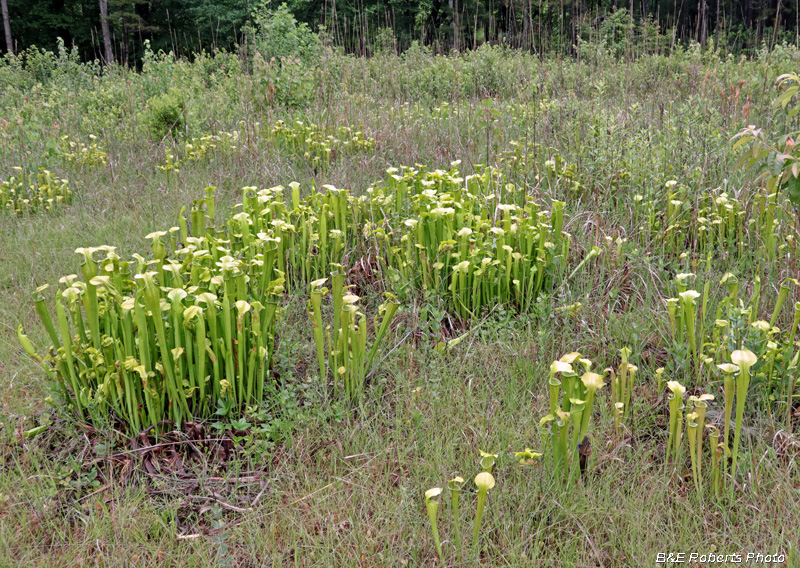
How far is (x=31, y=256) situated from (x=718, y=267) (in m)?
3.96

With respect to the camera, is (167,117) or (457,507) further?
(167,117)

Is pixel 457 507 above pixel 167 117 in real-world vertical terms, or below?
below

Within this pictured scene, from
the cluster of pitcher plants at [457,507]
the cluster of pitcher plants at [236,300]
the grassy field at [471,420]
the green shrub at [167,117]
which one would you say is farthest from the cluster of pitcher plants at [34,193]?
the cluster of pitcher plants at [457,507]

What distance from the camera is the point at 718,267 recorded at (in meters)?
3.03

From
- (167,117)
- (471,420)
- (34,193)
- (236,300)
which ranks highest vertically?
(167,117)

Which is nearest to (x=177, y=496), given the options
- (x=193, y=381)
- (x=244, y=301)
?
(x=193, y=381)

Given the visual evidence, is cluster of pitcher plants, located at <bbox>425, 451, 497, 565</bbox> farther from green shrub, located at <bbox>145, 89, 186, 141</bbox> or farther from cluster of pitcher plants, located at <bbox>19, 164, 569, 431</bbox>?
green shrub, located at <bbox>145, 89, 186, 141</bbox>

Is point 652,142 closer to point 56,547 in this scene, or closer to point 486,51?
point 56,547

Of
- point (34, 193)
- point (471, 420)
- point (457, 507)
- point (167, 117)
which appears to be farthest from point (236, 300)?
point (167, 117)

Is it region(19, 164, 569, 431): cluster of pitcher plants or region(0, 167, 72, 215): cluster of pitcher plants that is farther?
region(0, 167, 72, 215): cluster of pitcher plants

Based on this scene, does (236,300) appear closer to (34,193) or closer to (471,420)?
(471,420)

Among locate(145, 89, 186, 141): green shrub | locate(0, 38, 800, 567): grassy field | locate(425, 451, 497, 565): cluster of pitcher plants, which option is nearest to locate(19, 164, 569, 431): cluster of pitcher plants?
locate(0, 38, 800, 567): grassy field

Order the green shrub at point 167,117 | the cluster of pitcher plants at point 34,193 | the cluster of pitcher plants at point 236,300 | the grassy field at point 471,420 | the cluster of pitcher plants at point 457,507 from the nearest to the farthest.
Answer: the cluster of pitcher plants at point 457,507, the grassy field at point 471,420, the cluster of pitcher plants at point 236,300, the cluster of pitcher plants at point 34,193, the green shrub at point 167,117

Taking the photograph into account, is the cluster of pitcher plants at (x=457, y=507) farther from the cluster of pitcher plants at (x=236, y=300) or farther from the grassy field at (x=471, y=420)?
the cluster of pitcher plants at (x=236, y=300)
